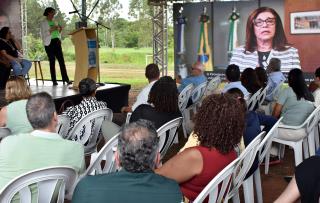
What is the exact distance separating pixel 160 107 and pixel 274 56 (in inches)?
240

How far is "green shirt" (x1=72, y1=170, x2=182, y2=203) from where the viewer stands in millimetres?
1761

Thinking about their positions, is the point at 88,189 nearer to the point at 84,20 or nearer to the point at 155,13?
the point at 84,20

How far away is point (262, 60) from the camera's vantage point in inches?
375

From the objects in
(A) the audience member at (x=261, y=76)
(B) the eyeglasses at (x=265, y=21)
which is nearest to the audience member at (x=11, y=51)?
(B) the eyeglasses at (x=265, y=21)

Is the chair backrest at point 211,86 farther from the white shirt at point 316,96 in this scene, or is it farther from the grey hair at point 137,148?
the grey hair at point 137,148

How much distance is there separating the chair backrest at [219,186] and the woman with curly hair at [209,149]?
10cm

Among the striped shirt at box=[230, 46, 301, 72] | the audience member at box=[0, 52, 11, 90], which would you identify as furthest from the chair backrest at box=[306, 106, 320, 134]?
the audience member at box=[0, 52, 11, 90]

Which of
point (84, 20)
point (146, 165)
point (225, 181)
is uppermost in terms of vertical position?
point (84, 20)

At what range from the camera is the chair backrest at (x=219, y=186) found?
2.01 metres

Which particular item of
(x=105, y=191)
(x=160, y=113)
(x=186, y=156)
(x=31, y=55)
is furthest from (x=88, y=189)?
(x=31, y=55)

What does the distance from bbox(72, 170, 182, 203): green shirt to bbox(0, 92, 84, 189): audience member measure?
2.13 ft

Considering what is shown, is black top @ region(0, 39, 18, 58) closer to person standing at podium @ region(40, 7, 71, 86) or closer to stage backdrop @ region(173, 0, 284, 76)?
person standing at podium @ region(40, 7, 71, 86)

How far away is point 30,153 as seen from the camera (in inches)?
94.5

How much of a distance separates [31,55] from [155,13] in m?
6.84
